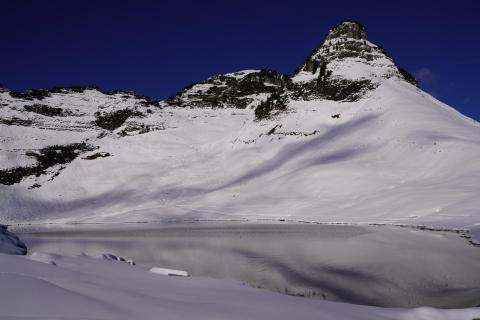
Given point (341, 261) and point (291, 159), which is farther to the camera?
point (291, 159)

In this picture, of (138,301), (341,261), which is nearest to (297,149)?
(341,261)

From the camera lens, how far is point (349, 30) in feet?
324

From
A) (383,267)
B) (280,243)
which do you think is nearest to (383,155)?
(280,243)

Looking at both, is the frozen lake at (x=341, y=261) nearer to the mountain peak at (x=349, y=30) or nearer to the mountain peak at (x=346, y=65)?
the mountain peak at (x=346, y=65)

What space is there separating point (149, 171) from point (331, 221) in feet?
153

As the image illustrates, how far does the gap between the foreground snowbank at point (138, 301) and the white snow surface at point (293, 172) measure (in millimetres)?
22360

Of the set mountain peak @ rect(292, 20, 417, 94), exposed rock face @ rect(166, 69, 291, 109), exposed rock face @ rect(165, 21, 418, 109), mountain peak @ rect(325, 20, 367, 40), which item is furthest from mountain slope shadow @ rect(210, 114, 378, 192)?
exposed rock face @ rect(166, 69, 291, 109)

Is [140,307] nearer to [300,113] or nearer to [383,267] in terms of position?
[383,267]

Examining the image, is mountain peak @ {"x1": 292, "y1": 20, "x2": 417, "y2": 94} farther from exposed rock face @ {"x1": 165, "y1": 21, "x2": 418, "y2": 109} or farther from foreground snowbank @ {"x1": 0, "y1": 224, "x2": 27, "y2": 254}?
foreground snowbank @ {"x1": 0, "y1": 224, "x2": 27, "y2": 254}

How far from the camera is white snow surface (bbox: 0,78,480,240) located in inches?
1635

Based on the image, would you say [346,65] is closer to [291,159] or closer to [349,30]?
[349,30]

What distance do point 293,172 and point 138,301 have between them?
173 ft

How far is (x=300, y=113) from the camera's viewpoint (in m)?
77.6

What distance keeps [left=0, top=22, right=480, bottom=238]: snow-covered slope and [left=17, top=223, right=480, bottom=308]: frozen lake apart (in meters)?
6.67
